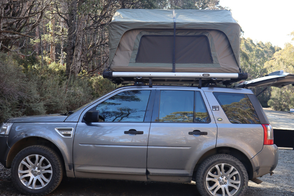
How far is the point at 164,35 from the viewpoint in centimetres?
507

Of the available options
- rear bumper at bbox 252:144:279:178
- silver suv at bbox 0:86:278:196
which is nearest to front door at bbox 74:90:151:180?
silver suv at bbox 0:86:278:196

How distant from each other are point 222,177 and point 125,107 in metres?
1.94

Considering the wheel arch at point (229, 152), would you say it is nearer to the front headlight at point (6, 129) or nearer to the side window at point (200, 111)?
the side window at point (200, 111)

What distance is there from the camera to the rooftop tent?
4.88m

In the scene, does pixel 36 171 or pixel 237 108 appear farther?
pixel 237 108

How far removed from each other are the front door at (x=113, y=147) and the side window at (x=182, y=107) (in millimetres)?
361

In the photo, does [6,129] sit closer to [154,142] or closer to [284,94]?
[154,142]

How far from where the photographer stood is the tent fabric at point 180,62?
4.83 meters

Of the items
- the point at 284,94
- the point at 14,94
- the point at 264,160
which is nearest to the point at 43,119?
the point at 264,160

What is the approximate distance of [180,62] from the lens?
16.2 ft

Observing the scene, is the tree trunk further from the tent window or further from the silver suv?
the silver suv

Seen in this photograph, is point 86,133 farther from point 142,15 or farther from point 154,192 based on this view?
point 142,15

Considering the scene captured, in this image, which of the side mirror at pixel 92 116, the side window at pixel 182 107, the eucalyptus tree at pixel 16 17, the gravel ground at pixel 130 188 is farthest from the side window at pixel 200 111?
the eucalyptus tree at pixel 16 17

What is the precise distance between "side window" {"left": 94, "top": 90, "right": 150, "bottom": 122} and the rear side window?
1275mm
